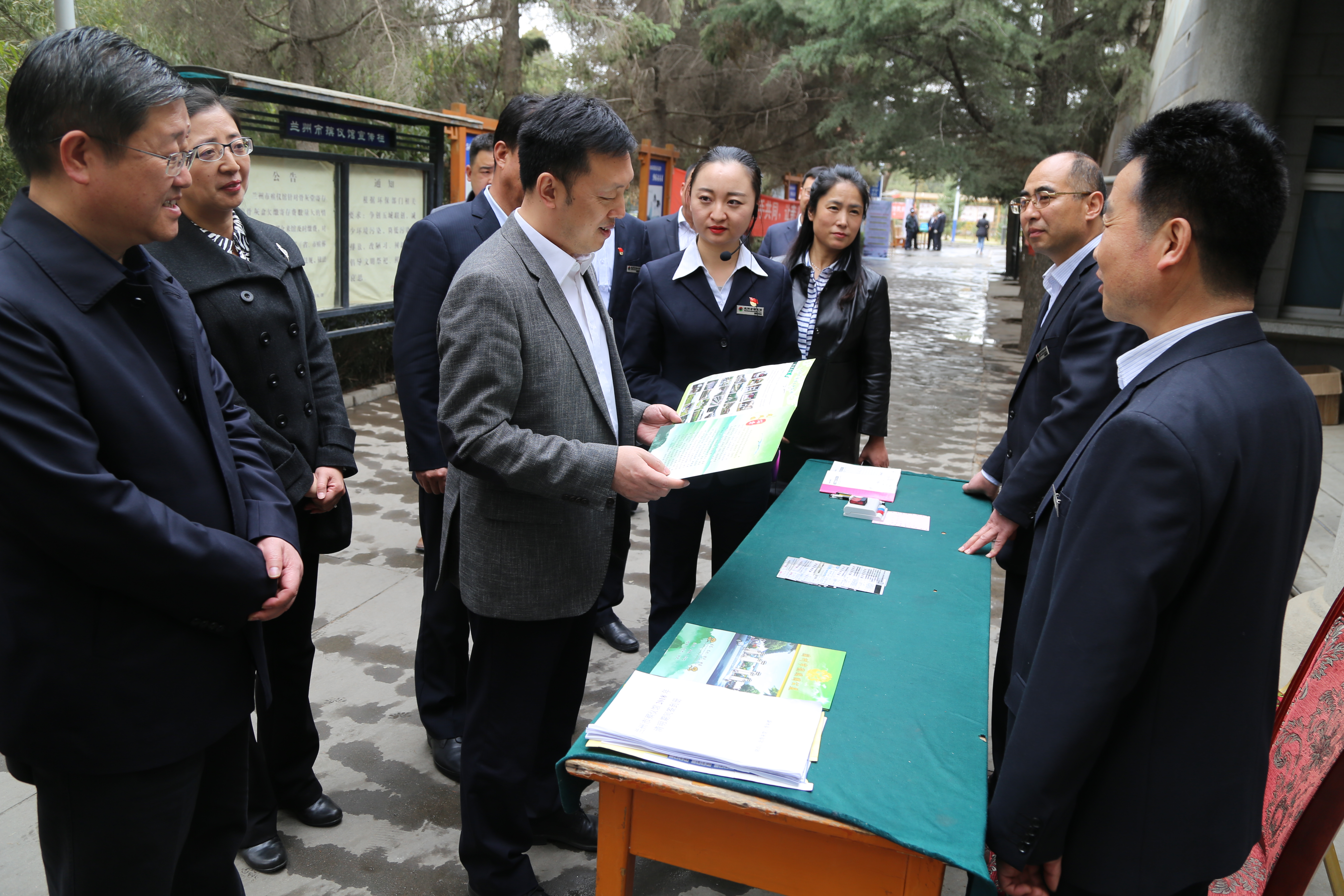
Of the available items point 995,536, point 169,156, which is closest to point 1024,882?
point 995,536

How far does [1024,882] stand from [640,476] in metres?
0.96

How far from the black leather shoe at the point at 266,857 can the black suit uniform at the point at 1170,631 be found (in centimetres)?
183

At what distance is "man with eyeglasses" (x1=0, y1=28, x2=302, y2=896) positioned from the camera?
48.3 inches

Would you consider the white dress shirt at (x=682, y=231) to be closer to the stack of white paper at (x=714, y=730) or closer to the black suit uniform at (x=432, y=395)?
the black suit uniform at (x=432, y=395)

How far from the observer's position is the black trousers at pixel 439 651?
272 cm

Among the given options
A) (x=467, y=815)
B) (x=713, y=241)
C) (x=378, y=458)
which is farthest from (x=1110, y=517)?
(x=378, y=458)

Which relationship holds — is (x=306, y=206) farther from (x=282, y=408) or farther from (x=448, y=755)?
(x=448, y=755)

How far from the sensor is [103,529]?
1.23 metres

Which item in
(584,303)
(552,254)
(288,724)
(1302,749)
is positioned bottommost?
(288,724)

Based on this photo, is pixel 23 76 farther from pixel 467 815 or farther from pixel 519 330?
pixel 467 815

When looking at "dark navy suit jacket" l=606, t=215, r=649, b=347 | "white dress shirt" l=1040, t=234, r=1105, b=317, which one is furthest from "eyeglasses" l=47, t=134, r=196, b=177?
"dark navy suit jacket" l=606, t=215, r=649, b=347

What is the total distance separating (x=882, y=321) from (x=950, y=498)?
0.90m

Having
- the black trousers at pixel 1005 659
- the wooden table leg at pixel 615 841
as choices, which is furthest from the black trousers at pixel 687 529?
the wooden table leg at pixel 615 841

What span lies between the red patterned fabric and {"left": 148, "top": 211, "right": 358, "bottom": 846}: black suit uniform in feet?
6.82
